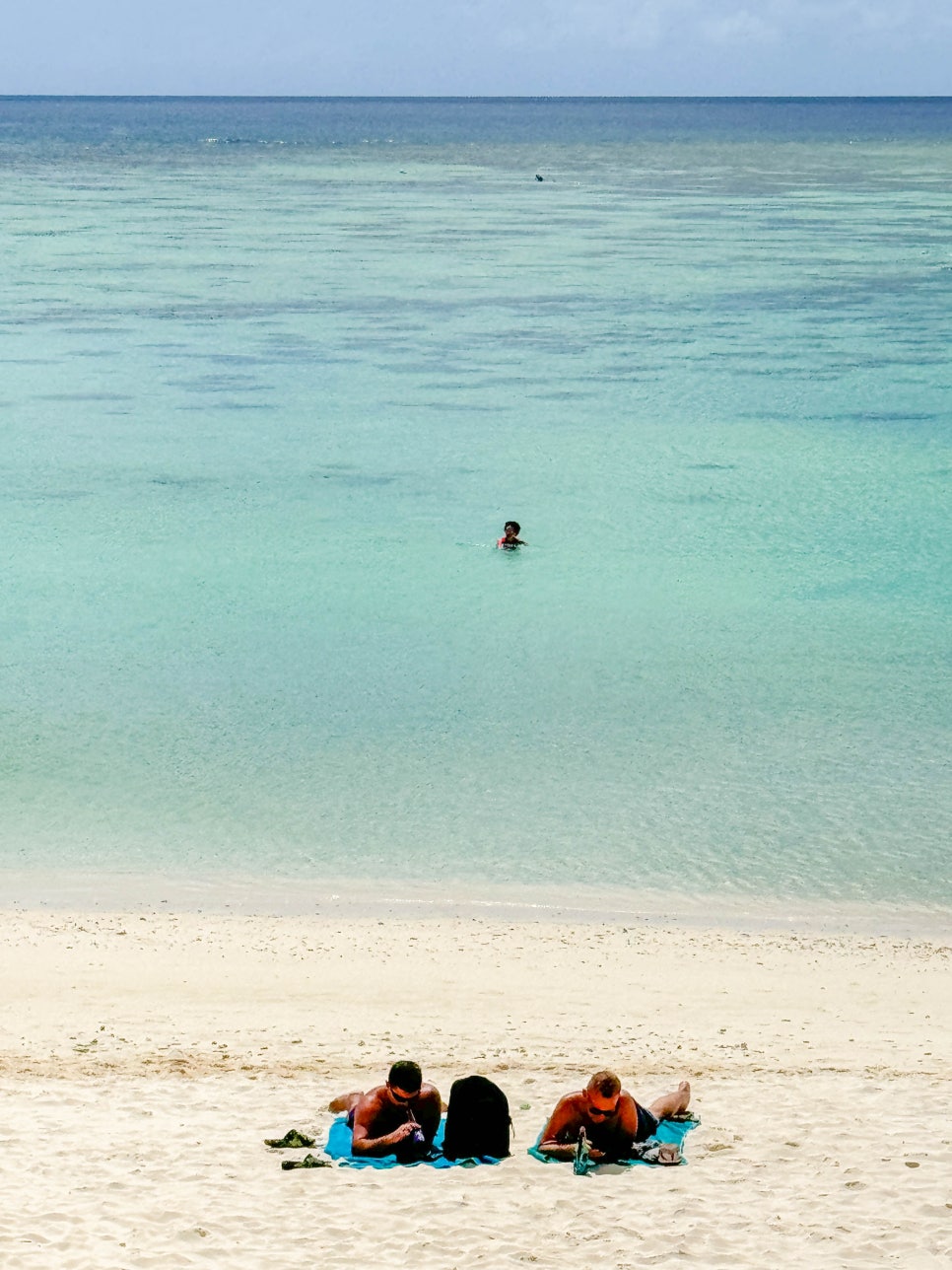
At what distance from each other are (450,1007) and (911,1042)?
3054 mm

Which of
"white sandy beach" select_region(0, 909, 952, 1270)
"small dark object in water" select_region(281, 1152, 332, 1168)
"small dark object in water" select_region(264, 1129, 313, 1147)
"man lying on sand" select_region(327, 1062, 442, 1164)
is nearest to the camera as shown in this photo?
"white sandy beach" select_region(0, 909, 952, 1270)

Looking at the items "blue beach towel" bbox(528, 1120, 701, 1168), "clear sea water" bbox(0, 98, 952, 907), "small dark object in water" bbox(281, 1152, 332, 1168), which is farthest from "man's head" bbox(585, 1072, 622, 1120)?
"clear sea water" bbox(0, 98, 952, 907)

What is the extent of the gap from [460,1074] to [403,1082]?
50.8 inches

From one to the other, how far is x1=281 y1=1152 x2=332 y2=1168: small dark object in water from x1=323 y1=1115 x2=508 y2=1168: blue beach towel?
9 cm

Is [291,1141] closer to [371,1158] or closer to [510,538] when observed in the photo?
[371,1158]

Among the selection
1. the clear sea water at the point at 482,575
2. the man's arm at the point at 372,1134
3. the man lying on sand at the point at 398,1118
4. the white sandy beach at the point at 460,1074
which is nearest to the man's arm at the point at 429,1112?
the man lying on sand at the point at 398,1118

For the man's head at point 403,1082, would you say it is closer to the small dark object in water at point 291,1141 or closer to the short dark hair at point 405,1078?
the short dark hair at point 405,1078

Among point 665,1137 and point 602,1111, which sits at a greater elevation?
point 602,1111

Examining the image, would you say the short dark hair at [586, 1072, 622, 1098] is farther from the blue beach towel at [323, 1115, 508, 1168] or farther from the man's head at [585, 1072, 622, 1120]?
the blue beach towel at [323, 1115, 508, 1168]

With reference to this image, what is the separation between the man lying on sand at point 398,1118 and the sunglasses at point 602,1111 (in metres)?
0.87

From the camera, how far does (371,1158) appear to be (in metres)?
8.79

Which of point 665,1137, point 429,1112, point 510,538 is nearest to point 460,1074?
point 429,1112

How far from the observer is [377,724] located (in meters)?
17.6

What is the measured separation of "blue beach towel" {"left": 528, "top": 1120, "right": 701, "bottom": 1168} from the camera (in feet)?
29.0
